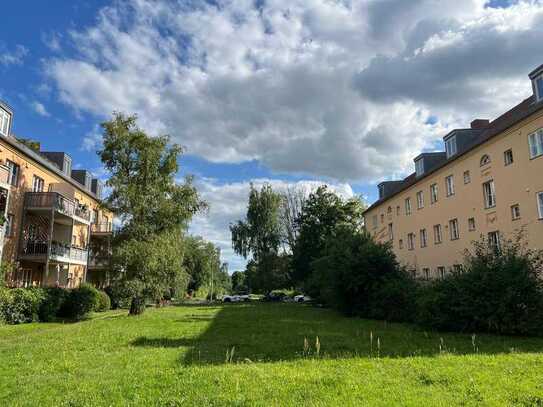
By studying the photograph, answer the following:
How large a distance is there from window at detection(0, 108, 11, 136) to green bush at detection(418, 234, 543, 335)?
78.5ft

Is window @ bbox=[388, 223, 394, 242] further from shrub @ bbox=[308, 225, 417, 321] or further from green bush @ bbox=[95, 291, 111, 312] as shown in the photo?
green bush @ bbox=[95, 291, 111, 312]

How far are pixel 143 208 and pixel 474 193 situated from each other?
67.9ft

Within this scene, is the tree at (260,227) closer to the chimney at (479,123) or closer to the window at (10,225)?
the chimney at (479,123)

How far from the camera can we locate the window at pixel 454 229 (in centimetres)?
2874

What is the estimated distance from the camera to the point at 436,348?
11109 millimetres

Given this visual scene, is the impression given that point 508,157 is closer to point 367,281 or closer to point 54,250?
point 367,281

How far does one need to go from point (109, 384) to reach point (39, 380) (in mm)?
1443

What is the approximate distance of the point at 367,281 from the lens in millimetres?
23234

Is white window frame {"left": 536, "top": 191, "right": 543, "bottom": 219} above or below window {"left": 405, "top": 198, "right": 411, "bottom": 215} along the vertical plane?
below

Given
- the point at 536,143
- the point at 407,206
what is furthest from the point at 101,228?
the point at 536,143

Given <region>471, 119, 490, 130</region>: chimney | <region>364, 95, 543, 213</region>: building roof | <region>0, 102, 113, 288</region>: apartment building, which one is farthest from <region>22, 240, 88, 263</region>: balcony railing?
<region>471, 119, 490, 130</region>: chimney

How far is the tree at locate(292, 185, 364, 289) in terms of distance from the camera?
156 ft

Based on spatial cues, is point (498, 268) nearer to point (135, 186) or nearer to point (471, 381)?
point (471, 381)

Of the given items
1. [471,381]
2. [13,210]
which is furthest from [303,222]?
[471,381]
